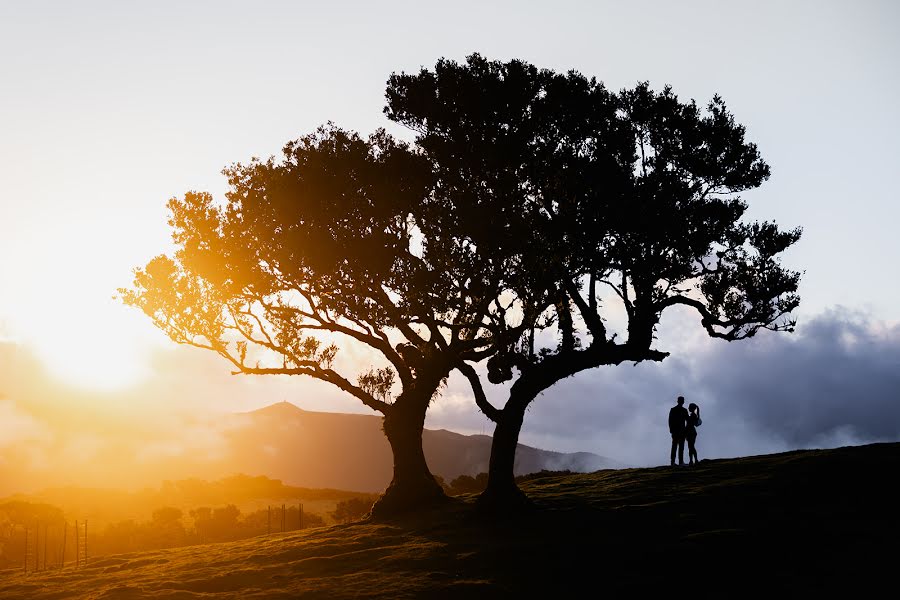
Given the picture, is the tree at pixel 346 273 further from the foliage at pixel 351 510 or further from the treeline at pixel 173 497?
the treeline at pixel 173 497

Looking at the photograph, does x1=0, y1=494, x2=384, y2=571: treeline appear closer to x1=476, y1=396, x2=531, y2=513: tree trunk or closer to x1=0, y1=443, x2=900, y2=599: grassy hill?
x1=0, y1=443, x2=900, y2=599: grassy hill

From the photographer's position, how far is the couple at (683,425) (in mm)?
40250

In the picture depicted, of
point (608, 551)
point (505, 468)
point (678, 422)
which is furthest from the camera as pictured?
point (678, 422)

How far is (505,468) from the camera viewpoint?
3547 centimetres

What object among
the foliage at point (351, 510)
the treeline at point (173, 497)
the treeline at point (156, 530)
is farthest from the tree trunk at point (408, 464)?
the treeline at point (173, 497)

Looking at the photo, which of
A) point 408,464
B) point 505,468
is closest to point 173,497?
point 408,464

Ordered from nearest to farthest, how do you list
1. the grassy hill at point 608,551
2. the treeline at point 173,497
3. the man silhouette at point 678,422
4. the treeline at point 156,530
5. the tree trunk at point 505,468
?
the grassy hill at point 608,551
the tree trunk at point 505,468
the man silhouette at point 678,422
the treeline at point 156,530
the treeline at point 173,497

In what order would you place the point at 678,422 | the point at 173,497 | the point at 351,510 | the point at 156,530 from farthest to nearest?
1. the point at 173,497
2. the point at 156,530
3. the point at 351,510
4. the point at 678,422

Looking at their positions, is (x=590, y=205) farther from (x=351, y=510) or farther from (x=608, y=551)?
(x=351, y=510)

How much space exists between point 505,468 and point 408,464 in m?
9.10

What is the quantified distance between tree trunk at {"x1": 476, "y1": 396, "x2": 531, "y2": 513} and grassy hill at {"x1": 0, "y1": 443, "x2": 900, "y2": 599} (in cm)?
98

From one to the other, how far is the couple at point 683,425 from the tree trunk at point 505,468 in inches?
375

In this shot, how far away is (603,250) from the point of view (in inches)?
1282

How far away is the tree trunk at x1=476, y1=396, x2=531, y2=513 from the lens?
3500 centimetres
